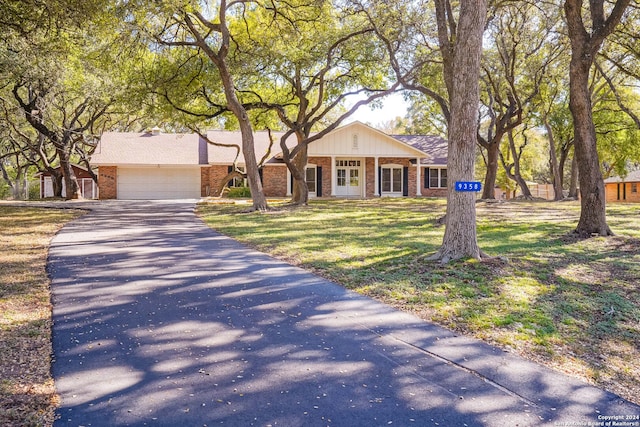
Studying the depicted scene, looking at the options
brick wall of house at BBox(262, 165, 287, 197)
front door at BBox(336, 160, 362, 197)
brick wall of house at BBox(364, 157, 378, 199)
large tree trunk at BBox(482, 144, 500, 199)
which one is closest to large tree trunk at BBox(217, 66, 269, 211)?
brick wall of house at BBox(262, 165, 287, 197)

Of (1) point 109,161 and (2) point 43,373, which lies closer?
(2) point 43,373

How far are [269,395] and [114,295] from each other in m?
3.31

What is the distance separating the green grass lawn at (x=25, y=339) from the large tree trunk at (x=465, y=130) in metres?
5.48

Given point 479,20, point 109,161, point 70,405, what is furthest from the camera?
point 109,161

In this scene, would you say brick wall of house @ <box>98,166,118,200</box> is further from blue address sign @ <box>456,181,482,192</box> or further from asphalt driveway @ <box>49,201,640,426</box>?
blue address sign @ <box>456,181,482,192</box>

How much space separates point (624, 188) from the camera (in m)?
45.9

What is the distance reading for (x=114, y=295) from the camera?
234 inches

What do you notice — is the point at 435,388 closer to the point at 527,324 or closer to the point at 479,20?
the point at 527,324

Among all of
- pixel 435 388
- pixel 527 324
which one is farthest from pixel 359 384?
pixel 527 324

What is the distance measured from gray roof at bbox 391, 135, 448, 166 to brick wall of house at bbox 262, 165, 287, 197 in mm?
8433

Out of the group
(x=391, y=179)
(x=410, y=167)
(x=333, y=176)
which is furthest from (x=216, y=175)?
(x=410, y=167)

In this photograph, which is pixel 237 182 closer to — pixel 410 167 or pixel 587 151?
pixel 410 167

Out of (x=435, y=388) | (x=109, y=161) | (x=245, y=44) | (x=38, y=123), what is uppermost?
(x=245, y=44)

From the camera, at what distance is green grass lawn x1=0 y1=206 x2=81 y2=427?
10.3 feet
